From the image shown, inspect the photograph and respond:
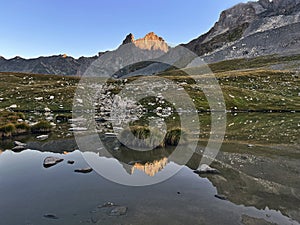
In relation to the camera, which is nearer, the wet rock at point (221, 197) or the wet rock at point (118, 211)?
the wet rock at point (118, 211)

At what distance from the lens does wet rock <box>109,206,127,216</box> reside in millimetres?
10078

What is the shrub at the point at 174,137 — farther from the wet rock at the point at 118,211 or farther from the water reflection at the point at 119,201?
the wet rock at the point at 118,211

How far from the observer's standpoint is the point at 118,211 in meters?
10.3

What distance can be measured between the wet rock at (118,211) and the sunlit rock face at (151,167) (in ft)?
16.4

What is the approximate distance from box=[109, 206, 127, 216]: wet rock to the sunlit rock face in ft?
16.4

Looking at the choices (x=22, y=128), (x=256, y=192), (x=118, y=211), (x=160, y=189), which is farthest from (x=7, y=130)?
(x=256, y=192)

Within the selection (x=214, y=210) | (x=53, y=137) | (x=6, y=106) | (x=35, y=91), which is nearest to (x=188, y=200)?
(x=214, y=210)

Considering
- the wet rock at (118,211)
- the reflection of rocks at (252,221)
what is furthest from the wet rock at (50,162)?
the reflection of rocks at (252,221)

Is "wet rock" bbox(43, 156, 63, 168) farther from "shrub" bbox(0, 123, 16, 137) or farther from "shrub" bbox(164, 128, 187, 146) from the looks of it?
"shrub" bbox(0, 123, 16, 137)

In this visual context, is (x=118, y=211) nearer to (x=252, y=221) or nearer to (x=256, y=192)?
(x=252, y=221)

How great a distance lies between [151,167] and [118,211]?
6939 millimetres

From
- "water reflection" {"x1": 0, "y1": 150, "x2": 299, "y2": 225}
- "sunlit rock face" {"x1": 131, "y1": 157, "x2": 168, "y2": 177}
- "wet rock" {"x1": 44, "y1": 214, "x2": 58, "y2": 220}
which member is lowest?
"sunlit rock face" {"x1": 131, "y1": 157, "x2": 168, "y2": 177}

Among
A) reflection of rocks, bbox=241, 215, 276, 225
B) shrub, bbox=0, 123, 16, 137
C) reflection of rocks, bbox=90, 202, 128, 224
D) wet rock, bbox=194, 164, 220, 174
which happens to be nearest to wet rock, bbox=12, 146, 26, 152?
shrub, bbox=0, 123, 16, 137

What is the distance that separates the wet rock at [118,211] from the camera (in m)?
10.1
